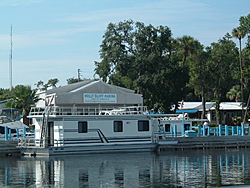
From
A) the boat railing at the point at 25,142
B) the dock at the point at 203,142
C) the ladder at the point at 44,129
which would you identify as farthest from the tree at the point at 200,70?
the ladder at the point at 44,129

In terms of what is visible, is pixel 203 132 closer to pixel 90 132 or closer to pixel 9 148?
pixel 90 132

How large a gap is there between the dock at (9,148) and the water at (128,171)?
128 inches

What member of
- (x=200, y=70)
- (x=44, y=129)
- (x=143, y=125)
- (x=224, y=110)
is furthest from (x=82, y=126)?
(x=224, y=110)

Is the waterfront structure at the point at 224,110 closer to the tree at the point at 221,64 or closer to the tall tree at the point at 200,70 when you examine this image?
the tree at the point at 221,64

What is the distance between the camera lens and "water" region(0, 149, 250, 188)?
76.0ft

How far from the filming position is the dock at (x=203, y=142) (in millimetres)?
43312

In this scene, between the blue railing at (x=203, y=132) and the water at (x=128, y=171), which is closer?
the water at (x=128, y=171)

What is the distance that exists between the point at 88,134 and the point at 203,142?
11.9 metres

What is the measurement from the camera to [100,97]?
64.3 metres

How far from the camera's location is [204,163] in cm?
3216

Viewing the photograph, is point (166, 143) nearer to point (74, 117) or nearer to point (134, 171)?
point (74, 117)

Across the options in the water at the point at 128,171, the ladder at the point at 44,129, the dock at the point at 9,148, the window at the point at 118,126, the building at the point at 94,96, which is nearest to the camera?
the water at the point at 128,171

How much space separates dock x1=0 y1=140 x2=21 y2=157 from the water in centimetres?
326

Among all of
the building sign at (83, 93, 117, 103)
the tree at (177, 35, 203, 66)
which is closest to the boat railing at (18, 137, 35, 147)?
the building sign at (83, 93, 117, 103)
